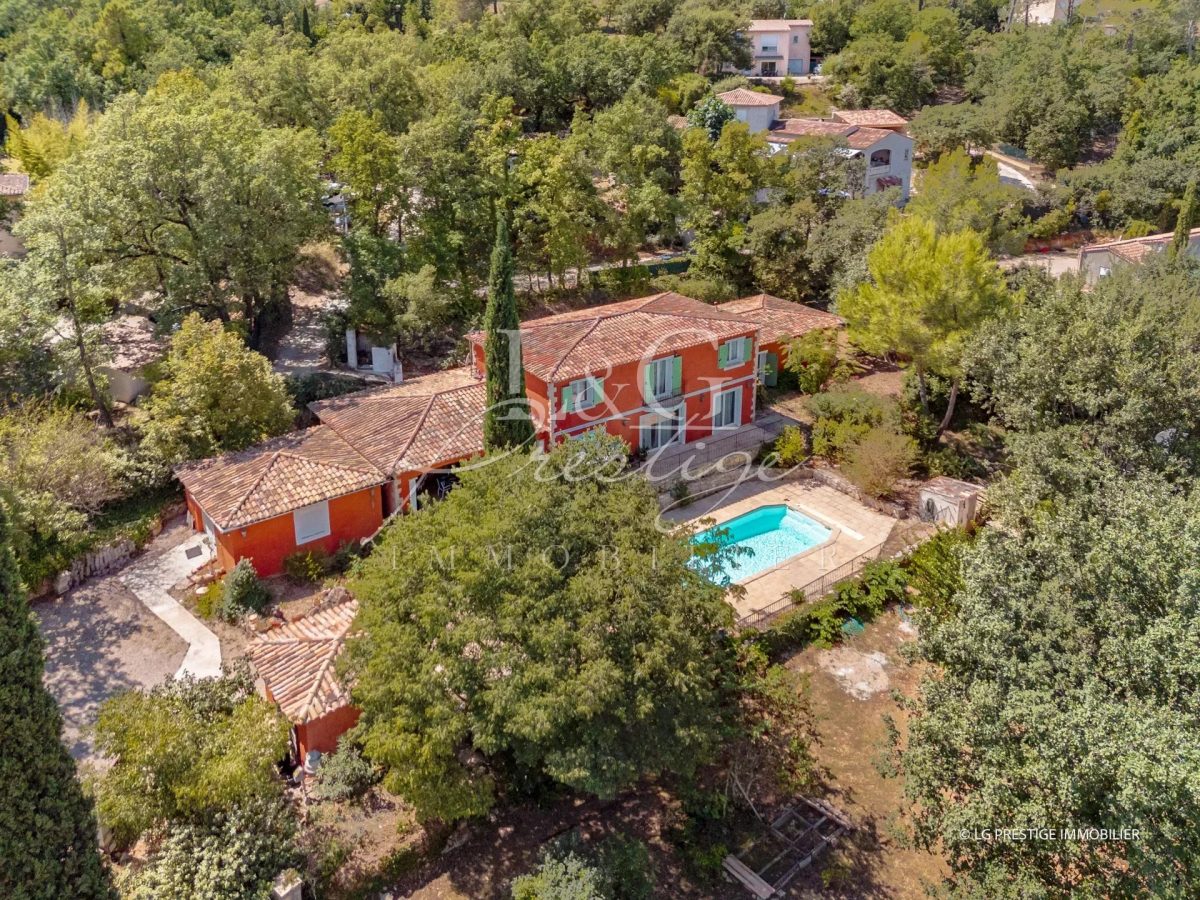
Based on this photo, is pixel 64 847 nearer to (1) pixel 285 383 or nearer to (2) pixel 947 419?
(1) pixel 285 383

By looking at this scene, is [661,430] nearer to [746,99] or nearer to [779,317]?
[779,317]

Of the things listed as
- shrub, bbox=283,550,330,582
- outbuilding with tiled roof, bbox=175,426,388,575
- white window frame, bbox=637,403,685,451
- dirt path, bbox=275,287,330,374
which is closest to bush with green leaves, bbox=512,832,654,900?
shrub, bbox=283,550,330,582

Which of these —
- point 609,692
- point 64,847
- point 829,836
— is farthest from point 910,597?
point 64,847

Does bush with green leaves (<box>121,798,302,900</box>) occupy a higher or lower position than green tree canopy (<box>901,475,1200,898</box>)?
lower

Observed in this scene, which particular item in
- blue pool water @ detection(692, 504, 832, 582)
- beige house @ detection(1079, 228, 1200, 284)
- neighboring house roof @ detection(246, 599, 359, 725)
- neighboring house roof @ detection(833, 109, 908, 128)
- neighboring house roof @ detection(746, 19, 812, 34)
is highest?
neighboring house roof @ detection(746, 19, 812, 34)

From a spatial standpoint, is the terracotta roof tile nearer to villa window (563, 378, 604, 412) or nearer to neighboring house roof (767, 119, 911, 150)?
villa window (563, 378, 604, 412)

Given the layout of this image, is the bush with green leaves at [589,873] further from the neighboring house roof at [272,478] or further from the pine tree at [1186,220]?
the pine tree at [1186,220]
